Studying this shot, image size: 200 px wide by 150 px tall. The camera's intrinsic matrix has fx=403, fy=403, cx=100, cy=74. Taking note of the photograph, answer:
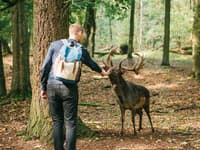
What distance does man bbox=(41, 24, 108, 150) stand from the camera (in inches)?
257

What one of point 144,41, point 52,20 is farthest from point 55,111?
point 144,41

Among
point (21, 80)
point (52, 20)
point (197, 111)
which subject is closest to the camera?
point (52, 20)

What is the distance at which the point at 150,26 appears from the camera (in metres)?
63.8

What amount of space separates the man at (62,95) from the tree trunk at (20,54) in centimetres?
808

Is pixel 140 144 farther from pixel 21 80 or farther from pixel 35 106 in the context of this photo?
pixel 21 80

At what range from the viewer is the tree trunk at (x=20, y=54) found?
14.8 meters

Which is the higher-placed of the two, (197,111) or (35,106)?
(35,106)

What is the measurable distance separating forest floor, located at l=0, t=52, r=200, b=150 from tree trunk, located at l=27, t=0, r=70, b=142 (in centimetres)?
37

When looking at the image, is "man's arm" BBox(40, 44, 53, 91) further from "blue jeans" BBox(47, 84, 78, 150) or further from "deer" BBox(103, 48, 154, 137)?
"deer" BBox(103, 48, 154, 137)

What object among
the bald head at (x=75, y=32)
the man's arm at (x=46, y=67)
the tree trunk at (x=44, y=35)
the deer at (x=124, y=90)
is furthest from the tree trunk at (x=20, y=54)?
the bald head at (x=75, y=32)

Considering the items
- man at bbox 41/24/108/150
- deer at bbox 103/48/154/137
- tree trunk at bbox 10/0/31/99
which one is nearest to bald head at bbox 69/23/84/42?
man at bbox 41/24/108/150

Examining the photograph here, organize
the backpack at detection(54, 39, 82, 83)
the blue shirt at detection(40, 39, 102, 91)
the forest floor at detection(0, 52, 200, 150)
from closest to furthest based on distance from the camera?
the backpack at detection(54, 39, 82, 83)
the blue shirt at detection(40, 39, 102, 91)
the forest floor at detection(0, 52, 200, 150)

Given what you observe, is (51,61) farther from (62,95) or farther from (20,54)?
(20,54)

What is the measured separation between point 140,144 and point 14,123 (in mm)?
3961
